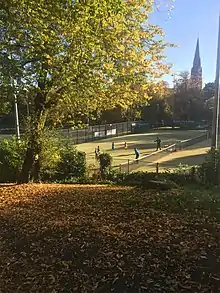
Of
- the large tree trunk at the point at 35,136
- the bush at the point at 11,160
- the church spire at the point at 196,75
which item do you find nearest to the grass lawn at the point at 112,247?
the large tree trunk at the point at 35,136

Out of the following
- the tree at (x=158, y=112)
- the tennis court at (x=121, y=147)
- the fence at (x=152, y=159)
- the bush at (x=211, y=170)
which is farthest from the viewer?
the tree at (x=158, y=112)

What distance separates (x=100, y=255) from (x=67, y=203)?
10.8 feet

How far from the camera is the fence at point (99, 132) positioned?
42.4 metres

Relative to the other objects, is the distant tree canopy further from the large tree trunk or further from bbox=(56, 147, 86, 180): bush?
the large tree trunk

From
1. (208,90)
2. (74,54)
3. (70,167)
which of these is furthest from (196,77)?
(74,54)

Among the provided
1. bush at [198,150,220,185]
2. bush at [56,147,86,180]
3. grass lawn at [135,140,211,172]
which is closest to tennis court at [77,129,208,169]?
grass lawn at [135,140,211,172]

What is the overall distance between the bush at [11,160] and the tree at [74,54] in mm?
1513

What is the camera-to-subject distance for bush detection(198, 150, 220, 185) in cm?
1154

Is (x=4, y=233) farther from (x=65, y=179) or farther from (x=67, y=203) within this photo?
(x=65, y=179)

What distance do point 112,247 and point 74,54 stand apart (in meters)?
5.86

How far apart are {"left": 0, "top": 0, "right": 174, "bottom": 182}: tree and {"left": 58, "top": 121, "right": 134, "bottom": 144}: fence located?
25639 mm

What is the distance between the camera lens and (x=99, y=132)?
4928 cm

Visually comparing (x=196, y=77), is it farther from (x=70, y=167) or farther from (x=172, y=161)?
(x=70, y=167)

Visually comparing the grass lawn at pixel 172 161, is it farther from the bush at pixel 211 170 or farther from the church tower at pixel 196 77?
the church tower at pixel 196 77
